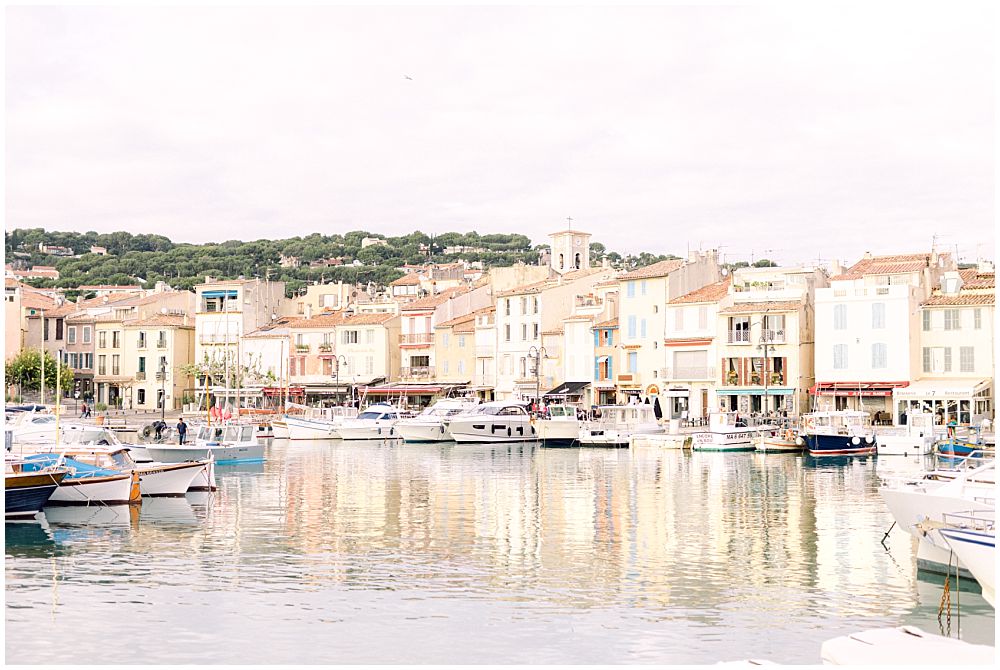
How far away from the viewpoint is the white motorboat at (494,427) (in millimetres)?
59750

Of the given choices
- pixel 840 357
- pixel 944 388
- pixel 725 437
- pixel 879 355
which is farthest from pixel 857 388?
pixel 725 437

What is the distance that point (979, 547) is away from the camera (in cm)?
1622

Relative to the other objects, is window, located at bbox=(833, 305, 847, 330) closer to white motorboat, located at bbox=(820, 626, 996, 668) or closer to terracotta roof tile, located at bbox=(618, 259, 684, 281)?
terracotta roof tile, located at bbox=(618, 259, 684, 281)

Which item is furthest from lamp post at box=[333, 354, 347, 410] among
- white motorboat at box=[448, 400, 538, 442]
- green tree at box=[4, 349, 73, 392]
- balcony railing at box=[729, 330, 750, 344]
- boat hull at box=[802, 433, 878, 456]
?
boat hull at box=[802, 433, 878, 456]

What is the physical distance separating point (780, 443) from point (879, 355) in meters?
10.4

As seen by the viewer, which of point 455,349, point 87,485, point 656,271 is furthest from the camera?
point 455,349

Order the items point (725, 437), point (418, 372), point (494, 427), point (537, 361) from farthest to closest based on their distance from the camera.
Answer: point (418, 372), point (537, 361), point (494, 427), point (725, 437)

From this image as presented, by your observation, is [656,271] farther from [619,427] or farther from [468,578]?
[468,578]

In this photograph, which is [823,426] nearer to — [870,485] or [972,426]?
[972,426]

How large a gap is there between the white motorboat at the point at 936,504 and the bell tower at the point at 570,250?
66487 mm

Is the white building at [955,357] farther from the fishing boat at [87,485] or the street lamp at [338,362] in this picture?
the fishing boat at [87,485]

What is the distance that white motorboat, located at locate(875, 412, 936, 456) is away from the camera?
49125mm

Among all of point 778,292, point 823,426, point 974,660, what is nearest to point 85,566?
point 974,660

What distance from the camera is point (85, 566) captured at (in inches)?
844
